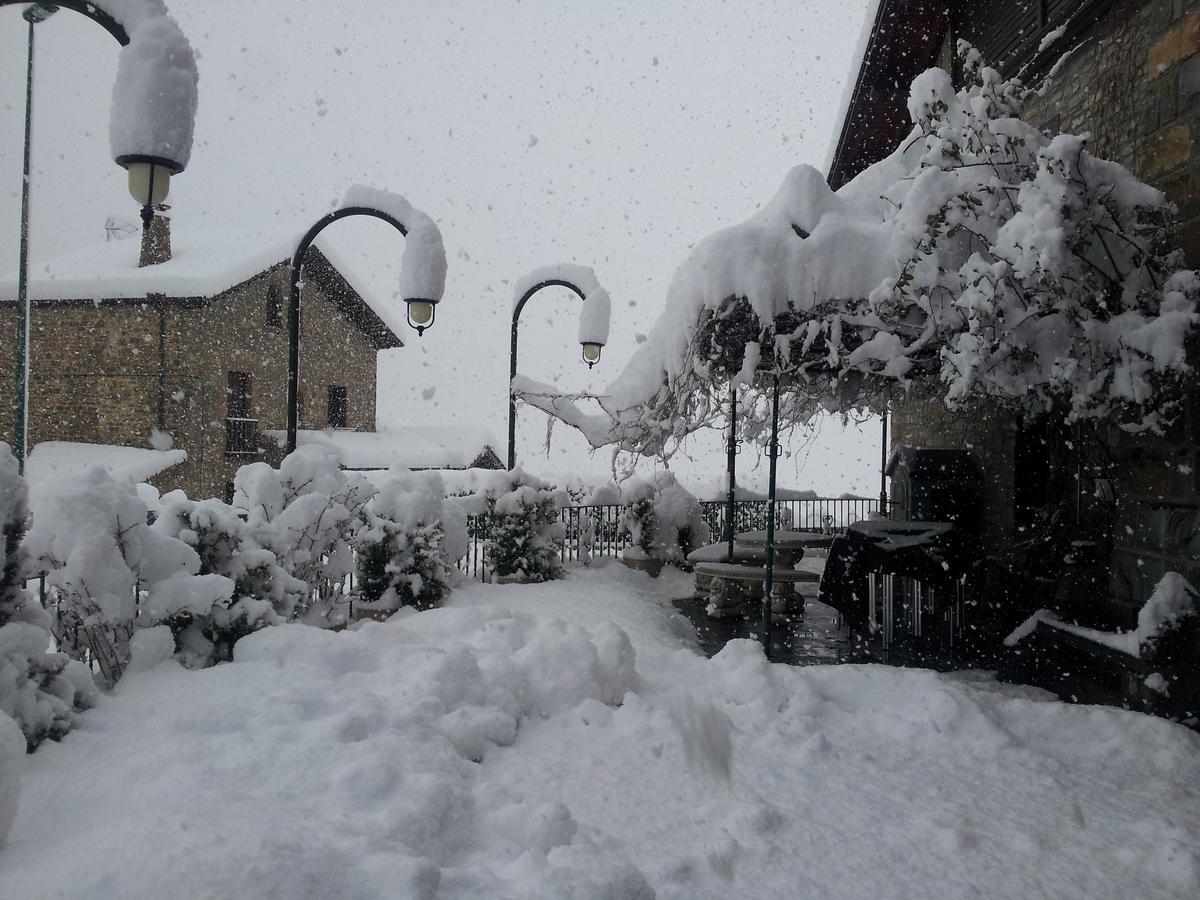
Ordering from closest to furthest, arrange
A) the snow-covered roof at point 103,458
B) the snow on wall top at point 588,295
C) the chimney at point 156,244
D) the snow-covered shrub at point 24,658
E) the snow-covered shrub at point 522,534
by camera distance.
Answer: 1. the snow-covered shrub at point 24,658
2. the snow-covered shrub at point 522,534
3. the snow on wall top at point 588,295
4. the snow-covered roof at point 103,458
5. the chimney at point 156,244

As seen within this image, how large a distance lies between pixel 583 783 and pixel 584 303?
8.69 meters

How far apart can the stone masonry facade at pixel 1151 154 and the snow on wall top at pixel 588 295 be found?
6.30m

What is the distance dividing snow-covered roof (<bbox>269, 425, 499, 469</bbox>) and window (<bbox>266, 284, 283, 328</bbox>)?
3003mm

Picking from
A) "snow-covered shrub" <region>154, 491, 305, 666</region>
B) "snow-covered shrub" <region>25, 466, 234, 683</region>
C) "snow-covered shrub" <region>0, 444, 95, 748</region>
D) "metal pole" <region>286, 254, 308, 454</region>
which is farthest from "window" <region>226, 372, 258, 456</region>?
"snow-covered shrub" <region>0, 444, 95, 748</region>

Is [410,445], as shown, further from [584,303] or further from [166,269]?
[584,303]

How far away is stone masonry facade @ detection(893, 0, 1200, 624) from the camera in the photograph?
4539 millimetres

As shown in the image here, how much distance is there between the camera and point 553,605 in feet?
26.3

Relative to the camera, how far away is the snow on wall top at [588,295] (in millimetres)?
11145

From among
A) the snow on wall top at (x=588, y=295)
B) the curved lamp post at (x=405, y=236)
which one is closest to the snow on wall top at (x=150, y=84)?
the curved lamp post at (x=405, y=236)

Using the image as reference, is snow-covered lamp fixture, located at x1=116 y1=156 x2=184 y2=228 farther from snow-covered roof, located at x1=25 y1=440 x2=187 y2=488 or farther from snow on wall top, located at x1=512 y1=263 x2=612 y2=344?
snow-covered roof, located at x1=25 y1=440 x2=187 y2=488

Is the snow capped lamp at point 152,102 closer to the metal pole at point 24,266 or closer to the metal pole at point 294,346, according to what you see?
the metal pole at point 294,346

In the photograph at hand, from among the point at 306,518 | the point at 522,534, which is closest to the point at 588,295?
the point at 522,534

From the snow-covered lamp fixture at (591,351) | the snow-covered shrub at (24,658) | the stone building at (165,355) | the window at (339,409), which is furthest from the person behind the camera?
the window at (339,409)

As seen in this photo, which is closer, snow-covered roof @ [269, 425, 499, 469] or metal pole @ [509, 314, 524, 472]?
metal pole @ [509, 314, 524, 472]
